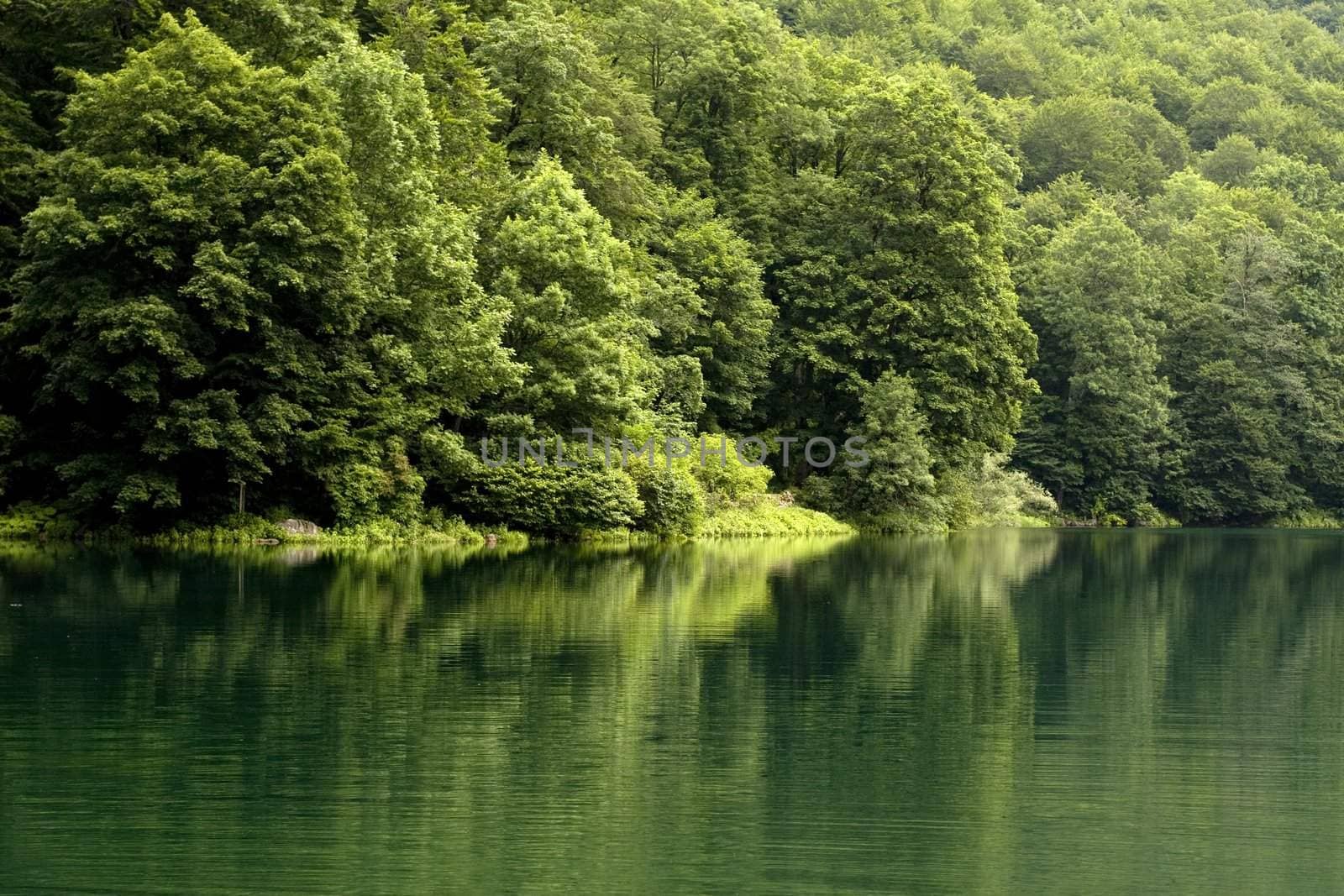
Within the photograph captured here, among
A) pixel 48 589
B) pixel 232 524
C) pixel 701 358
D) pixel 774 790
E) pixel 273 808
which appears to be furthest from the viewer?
pixel 701 358

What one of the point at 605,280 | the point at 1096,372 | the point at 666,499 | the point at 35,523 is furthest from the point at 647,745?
the point at 1096,372

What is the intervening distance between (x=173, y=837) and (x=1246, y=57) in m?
129

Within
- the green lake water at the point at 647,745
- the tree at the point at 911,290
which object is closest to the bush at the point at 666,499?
the tree at the point at 911,290

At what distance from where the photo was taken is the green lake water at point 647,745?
982cm

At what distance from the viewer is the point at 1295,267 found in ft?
281

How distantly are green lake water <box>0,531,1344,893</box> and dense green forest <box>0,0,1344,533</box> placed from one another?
12.7 m

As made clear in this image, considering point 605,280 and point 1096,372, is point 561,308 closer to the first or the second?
point 605,280

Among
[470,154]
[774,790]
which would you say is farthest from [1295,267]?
[774,790]

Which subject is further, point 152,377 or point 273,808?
Result: point 152,377

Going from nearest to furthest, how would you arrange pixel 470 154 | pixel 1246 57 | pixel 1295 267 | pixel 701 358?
1. pixel 470 154
2. pixel 701 358
3. pixel 1295 267
4. pixel 1246 57

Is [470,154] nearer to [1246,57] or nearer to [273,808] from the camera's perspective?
[273,808]

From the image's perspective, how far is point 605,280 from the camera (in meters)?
46.2

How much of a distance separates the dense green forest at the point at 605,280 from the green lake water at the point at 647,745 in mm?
12684

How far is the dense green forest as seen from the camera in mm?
37906
